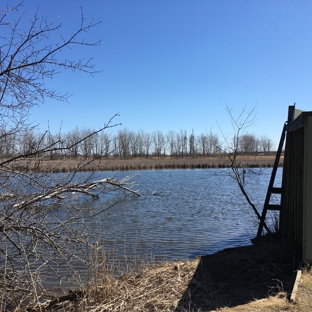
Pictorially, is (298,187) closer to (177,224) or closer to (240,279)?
(240,279)

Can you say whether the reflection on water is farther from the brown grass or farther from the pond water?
the brown grass

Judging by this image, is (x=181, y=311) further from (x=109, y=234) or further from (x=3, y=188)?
(x=109, y=234)

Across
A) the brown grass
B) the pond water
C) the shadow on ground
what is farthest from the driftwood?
the shadow on ground

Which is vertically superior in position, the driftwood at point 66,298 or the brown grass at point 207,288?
the brown grass at point 207,288

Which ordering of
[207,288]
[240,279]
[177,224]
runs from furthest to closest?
1. [177,224]
2. [240,279]
3. [207,288]

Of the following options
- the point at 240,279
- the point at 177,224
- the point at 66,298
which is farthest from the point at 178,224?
the point at 66,298

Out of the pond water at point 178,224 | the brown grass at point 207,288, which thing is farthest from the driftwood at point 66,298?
the pond water at point 178,224

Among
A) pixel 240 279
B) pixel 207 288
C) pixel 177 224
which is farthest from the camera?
pixel 177 224

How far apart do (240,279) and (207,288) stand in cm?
72

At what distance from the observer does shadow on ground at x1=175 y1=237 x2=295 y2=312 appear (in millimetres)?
4832

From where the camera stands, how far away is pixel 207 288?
17.8 ft

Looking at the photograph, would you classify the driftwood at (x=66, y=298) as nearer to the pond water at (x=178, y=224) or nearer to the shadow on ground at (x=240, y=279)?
the pond water at (x=178, y=224)

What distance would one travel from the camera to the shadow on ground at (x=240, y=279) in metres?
4.83

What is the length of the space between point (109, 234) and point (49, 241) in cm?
723
